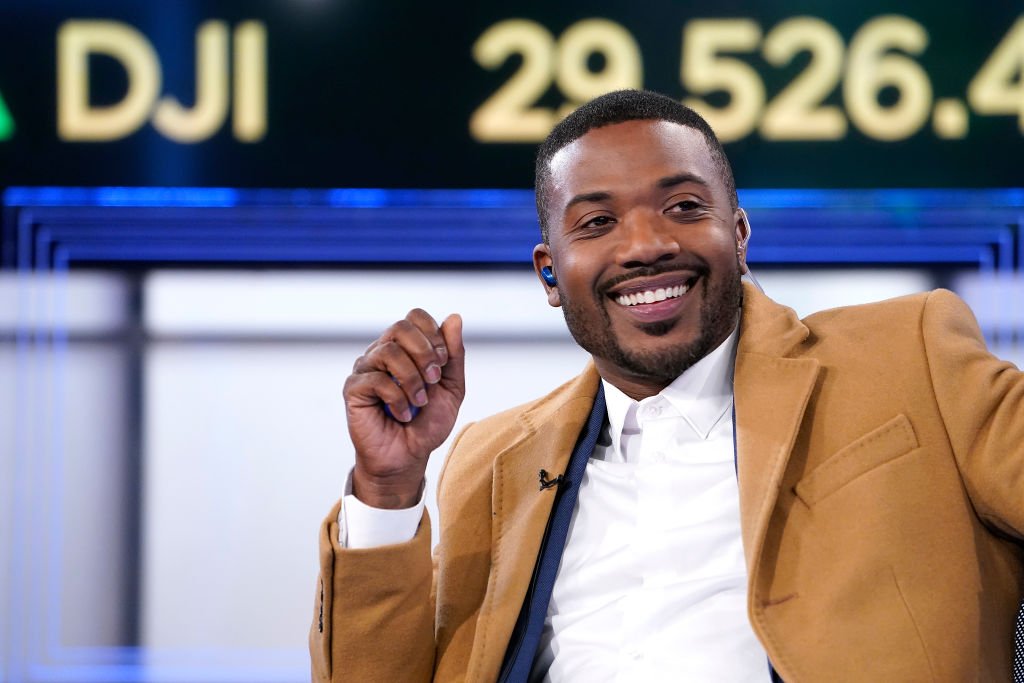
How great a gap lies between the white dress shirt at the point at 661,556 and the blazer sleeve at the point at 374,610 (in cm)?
20

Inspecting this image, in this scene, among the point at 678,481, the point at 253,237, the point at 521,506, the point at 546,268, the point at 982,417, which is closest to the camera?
the point at 982,417

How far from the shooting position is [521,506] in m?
1.82

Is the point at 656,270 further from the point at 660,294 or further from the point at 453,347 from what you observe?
the point at 453,347

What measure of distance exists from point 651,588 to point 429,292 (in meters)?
1.63

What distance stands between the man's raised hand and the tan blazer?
0.09 m

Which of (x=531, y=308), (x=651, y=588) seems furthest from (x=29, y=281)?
(x=651, y=588)

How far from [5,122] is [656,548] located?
236 cm

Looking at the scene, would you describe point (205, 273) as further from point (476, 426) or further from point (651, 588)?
point (651, 588)

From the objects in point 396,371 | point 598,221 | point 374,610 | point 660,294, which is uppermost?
point 598,221

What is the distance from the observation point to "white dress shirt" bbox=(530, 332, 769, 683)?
162cm

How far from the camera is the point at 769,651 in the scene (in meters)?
1.47

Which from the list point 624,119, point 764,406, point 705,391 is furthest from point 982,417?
point 624,119

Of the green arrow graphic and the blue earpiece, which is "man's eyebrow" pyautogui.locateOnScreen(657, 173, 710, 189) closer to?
the blue earpiece

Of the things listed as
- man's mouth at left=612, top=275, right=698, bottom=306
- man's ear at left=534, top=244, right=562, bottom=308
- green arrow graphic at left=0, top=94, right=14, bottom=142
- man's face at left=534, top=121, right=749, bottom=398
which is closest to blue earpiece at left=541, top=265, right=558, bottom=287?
man's ear at left=534, top=244, right=562, bottom=308
